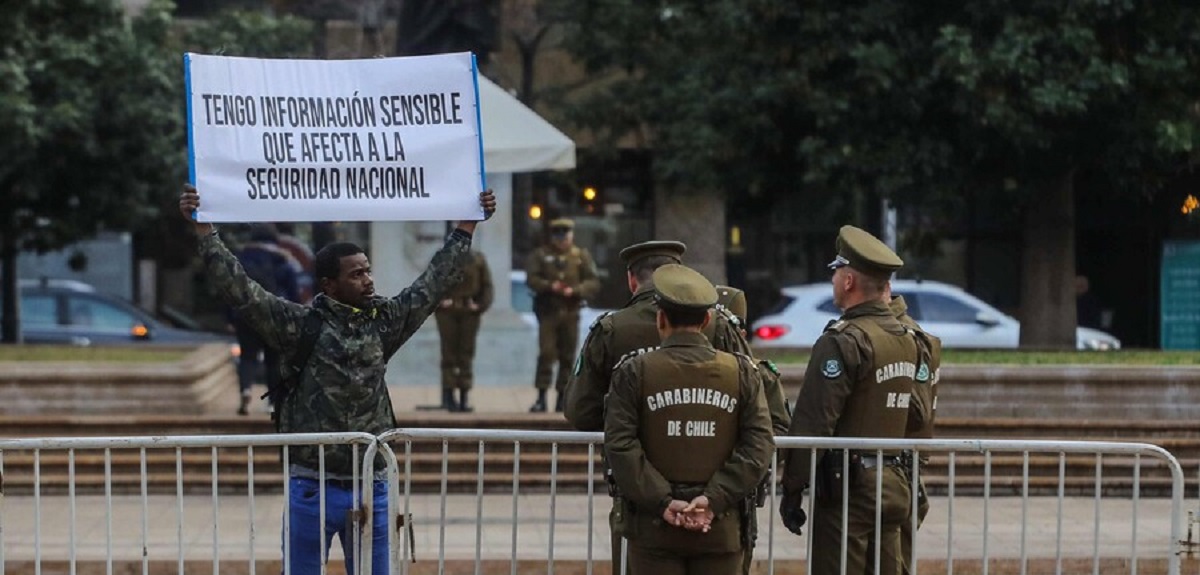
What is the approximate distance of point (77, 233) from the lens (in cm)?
2258

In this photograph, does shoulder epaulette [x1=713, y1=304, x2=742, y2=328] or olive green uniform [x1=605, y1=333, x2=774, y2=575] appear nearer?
olive green uniform [x1=605, y1=333, x2=774, y2=575]

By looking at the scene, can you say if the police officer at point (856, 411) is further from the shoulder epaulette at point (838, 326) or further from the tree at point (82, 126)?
the tree at point (82, 126)

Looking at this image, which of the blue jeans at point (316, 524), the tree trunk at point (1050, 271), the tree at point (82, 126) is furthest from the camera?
the tree at point (82, 126)

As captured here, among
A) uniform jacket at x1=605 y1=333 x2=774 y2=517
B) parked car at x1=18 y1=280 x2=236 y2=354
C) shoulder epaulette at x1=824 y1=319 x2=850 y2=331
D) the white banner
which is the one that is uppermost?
the white banner

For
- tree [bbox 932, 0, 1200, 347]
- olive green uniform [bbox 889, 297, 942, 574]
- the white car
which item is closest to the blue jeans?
olive green uniform [bbox 889, 297, 942, 574]

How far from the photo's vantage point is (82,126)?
69.1 ft

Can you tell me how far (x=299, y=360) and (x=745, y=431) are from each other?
1696 mm

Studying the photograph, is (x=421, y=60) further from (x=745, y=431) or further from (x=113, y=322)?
(x=113, y=322)

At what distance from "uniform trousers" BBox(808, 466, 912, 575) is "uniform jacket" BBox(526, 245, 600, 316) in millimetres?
7162

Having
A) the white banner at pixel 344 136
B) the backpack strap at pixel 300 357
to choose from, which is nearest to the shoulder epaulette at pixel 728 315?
the white banner at pixel 344 136

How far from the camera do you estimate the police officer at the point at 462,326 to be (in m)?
14.2

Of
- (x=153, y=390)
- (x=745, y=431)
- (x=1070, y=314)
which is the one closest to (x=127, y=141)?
(x=153, y=390)

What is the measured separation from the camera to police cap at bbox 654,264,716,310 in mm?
5980

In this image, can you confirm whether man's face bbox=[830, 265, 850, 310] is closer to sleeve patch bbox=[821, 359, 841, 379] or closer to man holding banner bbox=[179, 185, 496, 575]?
sleeve patch bbox=[821, 359, 841, 379]
